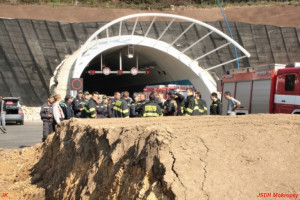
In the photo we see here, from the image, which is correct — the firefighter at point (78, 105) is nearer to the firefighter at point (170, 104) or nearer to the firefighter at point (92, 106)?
the firefighter at point (92, 106)

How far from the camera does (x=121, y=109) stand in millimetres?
12805

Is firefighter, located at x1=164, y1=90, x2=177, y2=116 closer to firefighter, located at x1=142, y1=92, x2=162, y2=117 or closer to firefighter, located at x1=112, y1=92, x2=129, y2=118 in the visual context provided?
firefighter, located at x1=112, y1=92, x2=129, y2=118

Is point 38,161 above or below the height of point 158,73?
below

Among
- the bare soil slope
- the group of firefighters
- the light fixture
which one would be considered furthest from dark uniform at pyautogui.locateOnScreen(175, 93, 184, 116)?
the bare soil slope

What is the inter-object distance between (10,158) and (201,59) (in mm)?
26996

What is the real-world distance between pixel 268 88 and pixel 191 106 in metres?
5.67

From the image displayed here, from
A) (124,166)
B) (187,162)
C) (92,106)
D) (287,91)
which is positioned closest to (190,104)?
(92,106)

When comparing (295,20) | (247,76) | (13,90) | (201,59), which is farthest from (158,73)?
(247,76)

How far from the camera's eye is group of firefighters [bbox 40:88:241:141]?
1127 centimetres

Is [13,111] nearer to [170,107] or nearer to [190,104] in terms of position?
[170,107]

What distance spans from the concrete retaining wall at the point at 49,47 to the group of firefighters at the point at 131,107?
68.4 feet

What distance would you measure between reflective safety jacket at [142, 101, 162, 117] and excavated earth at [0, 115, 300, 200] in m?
3.06

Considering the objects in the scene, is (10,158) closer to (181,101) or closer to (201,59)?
(181,101)

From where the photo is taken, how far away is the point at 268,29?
4038 cm
